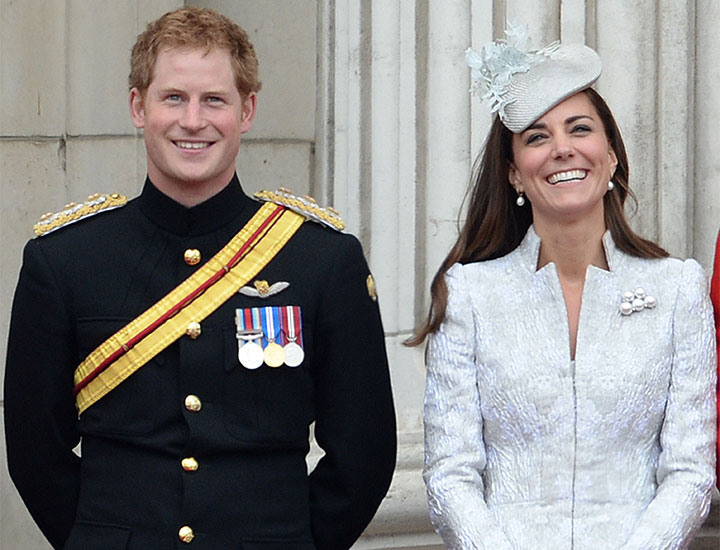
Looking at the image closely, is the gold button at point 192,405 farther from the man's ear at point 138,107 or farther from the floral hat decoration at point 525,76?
the floral hat decoration at point 525,76

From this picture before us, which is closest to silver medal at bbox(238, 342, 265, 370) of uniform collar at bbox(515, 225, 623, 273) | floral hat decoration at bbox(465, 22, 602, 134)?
uniform collar at bbox(515, 225, 623, 273)

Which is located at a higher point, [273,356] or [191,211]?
[191,211]

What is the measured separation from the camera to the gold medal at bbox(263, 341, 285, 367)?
3.56 meters

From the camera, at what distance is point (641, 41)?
4867mm

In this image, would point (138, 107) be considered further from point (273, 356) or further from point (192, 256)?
point (273, 356)

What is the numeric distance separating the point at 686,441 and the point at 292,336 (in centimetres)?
84

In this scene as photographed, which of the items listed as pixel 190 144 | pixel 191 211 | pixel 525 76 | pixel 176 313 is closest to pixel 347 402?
pixel 176 313

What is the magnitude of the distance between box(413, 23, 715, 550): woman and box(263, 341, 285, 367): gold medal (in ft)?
1.34

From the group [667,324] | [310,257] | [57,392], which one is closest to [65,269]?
[57,392]

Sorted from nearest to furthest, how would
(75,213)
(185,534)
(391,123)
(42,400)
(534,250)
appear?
(185,534) < (42,400) < (75,213) < (534,250) < (391,123)

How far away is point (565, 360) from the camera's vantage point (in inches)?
149

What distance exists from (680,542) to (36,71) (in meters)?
2.58

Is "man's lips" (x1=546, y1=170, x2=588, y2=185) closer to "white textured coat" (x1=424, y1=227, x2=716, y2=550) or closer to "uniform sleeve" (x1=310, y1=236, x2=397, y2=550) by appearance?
"white textured coat" (x1=424, y1=227, x2=716, y2=550)

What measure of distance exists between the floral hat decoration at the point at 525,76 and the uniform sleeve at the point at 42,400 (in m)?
1.05
